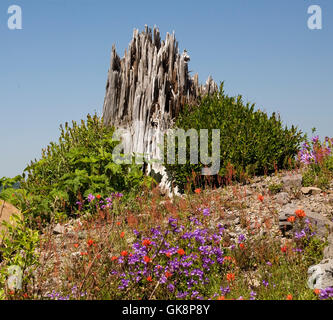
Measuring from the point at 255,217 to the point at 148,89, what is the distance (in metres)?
5.64

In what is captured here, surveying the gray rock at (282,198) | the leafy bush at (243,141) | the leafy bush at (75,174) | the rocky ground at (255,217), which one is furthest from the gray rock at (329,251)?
the leafy bush at (75,174)

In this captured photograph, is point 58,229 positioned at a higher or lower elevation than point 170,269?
higher

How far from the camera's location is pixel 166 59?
11070mm

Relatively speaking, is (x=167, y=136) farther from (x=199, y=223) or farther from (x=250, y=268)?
(x=250, y=268)

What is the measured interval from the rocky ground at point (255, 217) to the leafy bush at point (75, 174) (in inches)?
26.0

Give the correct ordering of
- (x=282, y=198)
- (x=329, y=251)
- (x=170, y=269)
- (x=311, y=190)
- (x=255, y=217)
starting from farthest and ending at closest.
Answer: (x=311, y=190), (x=282, y=198), (x=255, y=217), (x=329, y=251), (x=170, y=269)

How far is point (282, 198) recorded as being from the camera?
686cm

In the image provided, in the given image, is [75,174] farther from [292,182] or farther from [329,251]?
[329,251]

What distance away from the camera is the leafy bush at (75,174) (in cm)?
784

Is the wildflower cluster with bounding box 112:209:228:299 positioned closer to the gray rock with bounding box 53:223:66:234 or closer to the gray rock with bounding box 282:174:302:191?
the gray rock with bounding box 53:223:66:234

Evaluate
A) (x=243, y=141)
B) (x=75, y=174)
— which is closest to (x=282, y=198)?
(x=243, y=141)

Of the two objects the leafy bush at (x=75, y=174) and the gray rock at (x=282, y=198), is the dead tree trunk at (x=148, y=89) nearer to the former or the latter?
the leafy bush at (x=75, y=174)

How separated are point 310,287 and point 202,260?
1.24 metres
